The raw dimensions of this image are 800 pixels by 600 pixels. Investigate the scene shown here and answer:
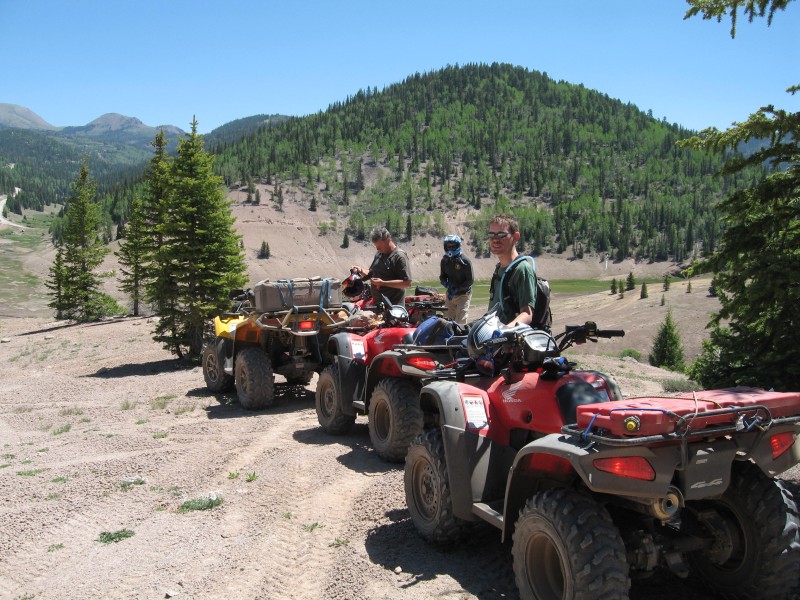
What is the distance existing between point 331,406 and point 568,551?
19.4 feet

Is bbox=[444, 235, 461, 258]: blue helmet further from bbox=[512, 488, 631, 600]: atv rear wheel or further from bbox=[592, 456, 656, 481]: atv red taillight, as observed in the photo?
bbox=[592, 456, 656, 481]: atv red taillight

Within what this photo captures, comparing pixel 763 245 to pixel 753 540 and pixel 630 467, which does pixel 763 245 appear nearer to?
pixel 753 540

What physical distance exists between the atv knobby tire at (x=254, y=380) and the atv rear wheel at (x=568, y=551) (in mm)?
7941

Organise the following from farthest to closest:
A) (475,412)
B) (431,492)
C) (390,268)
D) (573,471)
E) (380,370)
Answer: (390,268) → (380,370) → (431,492) → (475,412) → (573,471)

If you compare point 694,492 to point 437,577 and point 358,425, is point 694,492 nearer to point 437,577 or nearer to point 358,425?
point 437,577

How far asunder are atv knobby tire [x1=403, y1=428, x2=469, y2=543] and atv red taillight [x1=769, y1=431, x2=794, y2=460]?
6.97 ft

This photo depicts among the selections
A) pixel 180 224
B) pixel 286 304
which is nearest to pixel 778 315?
pixel 286 304

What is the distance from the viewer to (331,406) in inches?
361

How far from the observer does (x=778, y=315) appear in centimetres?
820

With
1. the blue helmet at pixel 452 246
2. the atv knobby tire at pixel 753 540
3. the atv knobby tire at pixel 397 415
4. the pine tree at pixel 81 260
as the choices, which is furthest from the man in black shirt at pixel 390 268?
the pine tree at pixel 81 260

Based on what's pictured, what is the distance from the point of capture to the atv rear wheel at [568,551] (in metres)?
3.46

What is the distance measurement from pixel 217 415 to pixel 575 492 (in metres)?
8.77

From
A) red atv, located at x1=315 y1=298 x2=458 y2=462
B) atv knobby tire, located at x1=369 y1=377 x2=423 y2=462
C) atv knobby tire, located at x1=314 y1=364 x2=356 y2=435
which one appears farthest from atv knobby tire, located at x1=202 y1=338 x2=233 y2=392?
atv knobby tire, located at x1=369 y1=377 x2=423 y2=462

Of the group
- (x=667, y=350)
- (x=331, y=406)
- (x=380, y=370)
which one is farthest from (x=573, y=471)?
(x=667, y=350)
